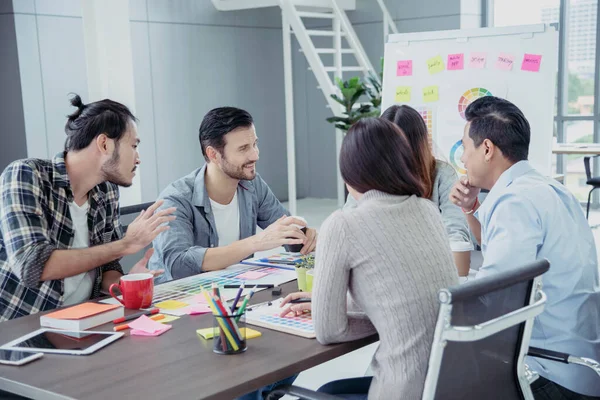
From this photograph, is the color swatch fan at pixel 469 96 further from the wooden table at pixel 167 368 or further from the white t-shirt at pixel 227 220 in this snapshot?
the wooden table at pixel 167 368

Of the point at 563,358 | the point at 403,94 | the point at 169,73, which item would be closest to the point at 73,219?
the point at 563,358

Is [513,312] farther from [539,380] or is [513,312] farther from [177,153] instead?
[177,153]

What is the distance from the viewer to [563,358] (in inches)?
70.4

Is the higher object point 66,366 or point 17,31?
point 17,31

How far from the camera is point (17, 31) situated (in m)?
6.12

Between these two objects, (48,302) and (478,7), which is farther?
(478,7)

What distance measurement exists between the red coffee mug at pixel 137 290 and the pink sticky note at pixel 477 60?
2662 mm

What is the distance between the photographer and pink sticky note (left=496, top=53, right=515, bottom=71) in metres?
4.04

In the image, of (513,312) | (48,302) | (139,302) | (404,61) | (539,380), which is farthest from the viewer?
(404,61)

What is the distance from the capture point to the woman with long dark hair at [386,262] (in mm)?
1595

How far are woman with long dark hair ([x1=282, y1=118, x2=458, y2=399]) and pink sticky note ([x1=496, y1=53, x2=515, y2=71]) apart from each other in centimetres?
257

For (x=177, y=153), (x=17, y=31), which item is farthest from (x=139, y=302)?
(x=177, y=153)

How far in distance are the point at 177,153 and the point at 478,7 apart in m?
3.46

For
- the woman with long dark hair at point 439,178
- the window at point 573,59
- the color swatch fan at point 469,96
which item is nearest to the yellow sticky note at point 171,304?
the woman with long dark hair at point 439,178
